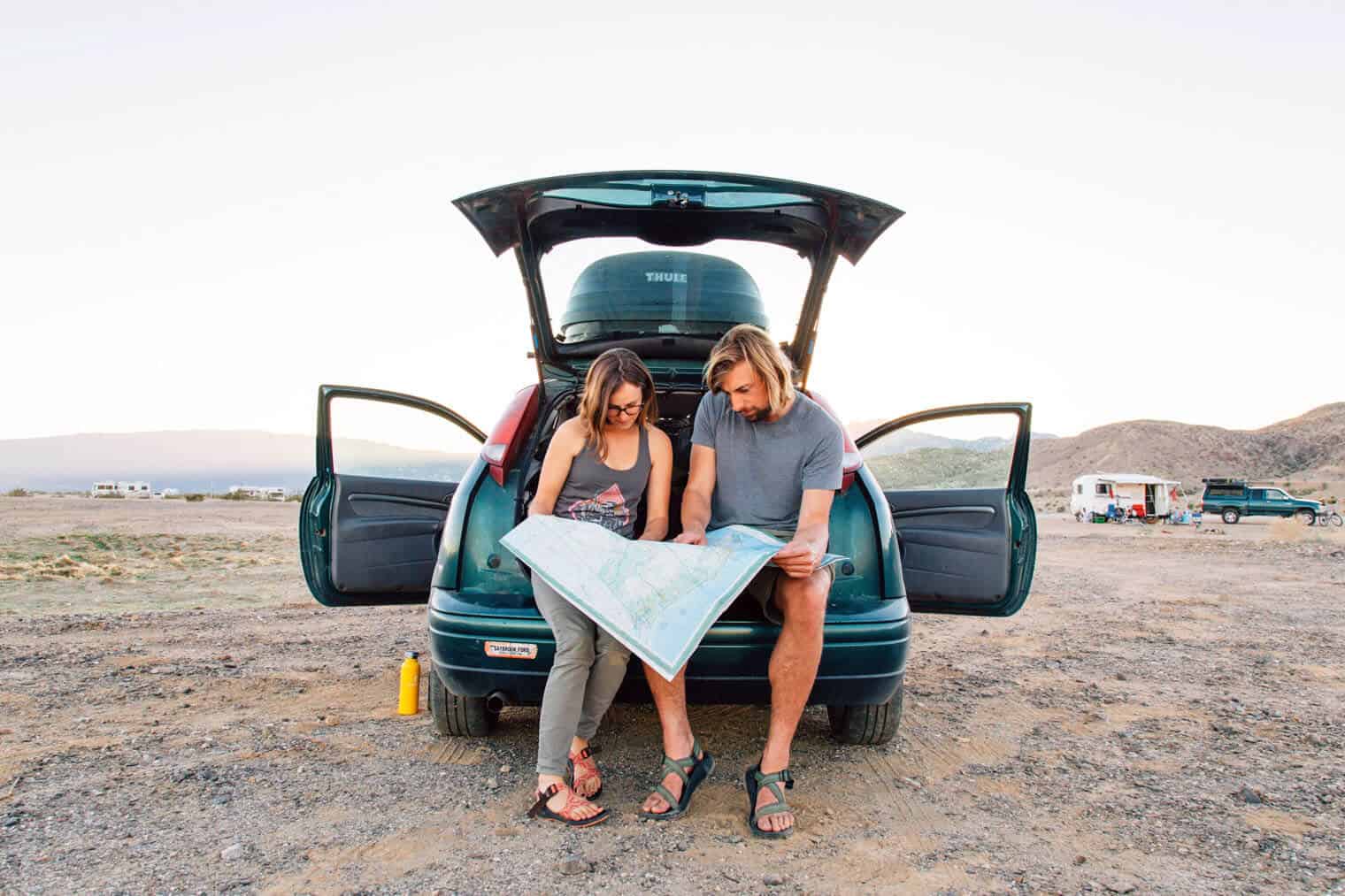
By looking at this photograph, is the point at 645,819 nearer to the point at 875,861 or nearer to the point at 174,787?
the point at 875,861

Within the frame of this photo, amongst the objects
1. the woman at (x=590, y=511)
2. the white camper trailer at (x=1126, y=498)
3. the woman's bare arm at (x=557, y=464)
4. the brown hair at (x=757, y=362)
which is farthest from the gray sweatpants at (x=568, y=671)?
the white camper trailer at (x=1126, y=498)

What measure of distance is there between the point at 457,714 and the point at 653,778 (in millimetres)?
902

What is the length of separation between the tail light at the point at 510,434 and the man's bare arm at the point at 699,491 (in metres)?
0.73

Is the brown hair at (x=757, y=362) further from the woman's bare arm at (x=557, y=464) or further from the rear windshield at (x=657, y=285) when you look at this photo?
the rear windshield at (x=657, y=285)

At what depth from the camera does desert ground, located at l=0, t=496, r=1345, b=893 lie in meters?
2.54

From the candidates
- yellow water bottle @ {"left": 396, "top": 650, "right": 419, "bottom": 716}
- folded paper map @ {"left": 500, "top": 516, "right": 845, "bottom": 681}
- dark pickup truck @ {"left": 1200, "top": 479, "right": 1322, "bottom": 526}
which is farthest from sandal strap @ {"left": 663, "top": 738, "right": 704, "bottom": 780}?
dark pickup truck @ {"left": 1200, "top": 479, "right": 1322, "bottom": 526}

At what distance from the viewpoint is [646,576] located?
3.03 m

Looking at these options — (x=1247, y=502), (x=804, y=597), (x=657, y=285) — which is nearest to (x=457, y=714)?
(x=804, y=597)

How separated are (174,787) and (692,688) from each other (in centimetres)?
191

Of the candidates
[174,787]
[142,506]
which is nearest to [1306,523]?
[174,787]

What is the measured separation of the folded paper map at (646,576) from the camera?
9.36 ft

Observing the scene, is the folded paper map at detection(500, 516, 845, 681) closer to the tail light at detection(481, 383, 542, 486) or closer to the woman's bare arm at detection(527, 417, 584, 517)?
the woman's bare arm at detection(527, 417, 584, 517)

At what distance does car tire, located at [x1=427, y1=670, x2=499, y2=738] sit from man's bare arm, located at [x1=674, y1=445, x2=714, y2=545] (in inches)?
45.6

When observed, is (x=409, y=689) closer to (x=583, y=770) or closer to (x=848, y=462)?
(x=583, y=770)
